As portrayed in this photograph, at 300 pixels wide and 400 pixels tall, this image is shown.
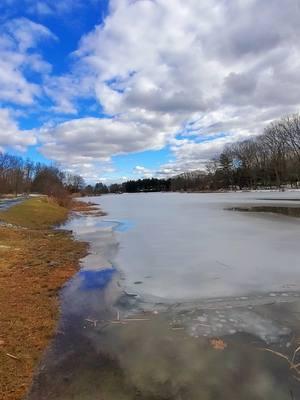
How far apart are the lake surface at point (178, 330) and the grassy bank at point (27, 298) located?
0.71 feet

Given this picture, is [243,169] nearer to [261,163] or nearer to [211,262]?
[261,163]

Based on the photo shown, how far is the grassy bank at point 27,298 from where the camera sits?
3.98 meters

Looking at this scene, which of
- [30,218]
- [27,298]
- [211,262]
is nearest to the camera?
[27,298]

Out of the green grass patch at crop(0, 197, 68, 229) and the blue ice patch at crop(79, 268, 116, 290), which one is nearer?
the blue ice patch at crop(79, 268, 116, 290)

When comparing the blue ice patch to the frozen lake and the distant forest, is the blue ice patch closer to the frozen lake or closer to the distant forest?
the frozen lake

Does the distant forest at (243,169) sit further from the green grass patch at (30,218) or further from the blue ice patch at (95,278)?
the blue ice patch at (95,278)

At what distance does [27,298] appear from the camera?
21.5 feet

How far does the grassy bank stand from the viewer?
3.98m

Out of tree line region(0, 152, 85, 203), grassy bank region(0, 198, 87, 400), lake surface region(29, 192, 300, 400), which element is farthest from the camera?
tree line region(0, 152, 85, 203)

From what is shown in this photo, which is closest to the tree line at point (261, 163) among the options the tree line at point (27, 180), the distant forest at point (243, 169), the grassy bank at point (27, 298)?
the distant forest at point (243, 169)

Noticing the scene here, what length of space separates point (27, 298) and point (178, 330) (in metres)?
3.19

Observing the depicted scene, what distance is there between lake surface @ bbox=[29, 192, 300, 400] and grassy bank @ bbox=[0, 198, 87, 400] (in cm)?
22

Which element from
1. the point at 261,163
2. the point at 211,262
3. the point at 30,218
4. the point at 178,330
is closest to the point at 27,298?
the point at 178,330

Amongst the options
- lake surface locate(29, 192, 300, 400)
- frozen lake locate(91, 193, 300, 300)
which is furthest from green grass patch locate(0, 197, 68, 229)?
lake surface locate(29, 192, 300, 400)
